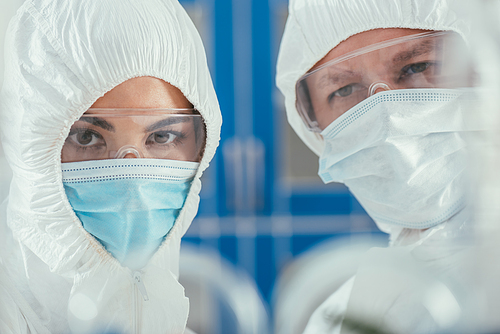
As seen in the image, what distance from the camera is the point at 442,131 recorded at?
900 mm

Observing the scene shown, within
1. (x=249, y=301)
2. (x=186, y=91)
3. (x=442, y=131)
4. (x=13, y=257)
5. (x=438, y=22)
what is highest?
(x=438, y=22)

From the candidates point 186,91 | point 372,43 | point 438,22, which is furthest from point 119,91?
point 438,22

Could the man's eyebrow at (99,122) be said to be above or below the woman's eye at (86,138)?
above

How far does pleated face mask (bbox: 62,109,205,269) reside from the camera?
85 cm

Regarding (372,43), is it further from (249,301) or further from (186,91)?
(249,301)

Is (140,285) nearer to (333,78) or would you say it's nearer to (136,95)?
(136,95)

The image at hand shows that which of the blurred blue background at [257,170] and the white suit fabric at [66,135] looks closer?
the white suit fabric at [66,135]

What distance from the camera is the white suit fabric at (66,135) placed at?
816 mm

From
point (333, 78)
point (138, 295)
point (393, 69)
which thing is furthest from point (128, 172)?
point (393, 69)

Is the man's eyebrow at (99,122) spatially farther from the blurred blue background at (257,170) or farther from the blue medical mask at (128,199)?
the blurred blue background at (257,170)

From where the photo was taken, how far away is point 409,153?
916mm

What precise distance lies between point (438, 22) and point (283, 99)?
34 cm

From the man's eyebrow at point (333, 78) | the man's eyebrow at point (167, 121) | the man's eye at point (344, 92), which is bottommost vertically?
the man's eyebrow at point (167, 121)

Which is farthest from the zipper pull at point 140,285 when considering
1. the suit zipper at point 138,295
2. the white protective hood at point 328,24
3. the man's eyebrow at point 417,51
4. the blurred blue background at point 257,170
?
the man's eyebrow at point 417,51
